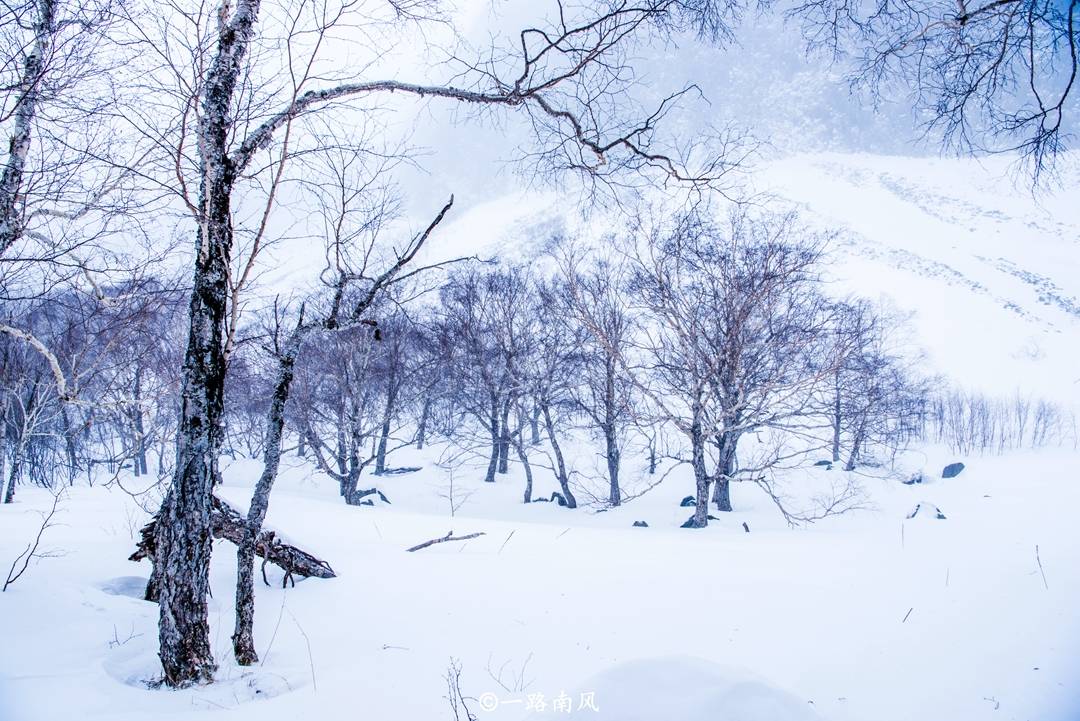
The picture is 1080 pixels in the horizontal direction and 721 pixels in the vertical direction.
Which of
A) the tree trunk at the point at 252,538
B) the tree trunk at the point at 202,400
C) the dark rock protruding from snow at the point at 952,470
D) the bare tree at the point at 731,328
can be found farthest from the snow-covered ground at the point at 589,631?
the dark rock protruding from snow at the point at 952,470

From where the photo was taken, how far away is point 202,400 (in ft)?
10.4

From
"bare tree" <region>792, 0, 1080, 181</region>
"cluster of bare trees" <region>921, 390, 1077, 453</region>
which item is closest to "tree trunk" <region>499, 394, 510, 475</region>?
"bare tree" <region>792, 0, 1080, 181</region>

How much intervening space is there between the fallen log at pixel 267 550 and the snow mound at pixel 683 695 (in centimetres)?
338

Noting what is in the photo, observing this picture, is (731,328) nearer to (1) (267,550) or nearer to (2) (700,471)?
(2) (700,471)

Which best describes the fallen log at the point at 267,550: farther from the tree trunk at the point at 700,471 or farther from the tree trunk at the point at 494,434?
the tree trunk at the point at 494,434

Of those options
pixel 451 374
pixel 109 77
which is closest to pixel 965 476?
pixel 451 374

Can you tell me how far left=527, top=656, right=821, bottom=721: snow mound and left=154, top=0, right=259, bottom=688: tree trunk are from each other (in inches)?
86.6

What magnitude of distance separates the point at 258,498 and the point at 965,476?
2751 centimetres

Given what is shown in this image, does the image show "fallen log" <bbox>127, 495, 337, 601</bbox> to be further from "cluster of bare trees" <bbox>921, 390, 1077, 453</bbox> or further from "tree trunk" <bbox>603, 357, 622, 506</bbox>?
"cluster of bare trees" <bbox>921, 390, 1077, 453</bbox>

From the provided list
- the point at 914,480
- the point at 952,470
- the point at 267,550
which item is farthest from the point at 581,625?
the point at 952,470

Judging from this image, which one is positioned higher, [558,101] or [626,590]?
[558,101]

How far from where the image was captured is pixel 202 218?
10.1ft

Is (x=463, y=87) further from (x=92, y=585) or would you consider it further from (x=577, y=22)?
A: (x=92, y=585)

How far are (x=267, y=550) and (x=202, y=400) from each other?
268cm
